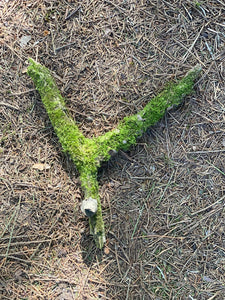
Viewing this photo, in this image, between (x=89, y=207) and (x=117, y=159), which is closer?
(x=89, y=207)

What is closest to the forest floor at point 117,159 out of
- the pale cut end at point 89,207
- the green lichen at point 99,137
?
the green lichen at point 99,137

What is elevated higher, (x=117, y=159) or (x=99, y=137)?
(x=99, y=137)

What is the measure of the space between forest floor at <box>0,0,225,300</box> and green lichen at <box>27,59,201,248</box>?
120mm

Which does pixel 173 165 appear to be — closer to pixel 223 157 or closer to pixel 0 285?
pixel 223 157

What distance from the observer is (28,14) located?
106 inches

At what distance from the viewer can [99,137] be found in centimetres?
259

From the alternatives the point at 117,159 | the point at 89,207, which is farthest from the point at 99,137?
the point at 89,207

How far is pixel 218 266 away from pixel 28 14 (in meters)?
3.58

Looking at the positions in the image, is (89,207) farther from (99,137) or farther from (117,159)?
(99,137)

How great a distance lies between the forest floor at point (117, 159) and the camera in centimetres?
255

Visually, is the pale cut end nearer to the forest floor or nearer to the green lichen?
the green lichen

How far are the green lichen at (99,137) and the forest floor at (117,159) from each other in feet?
0.39

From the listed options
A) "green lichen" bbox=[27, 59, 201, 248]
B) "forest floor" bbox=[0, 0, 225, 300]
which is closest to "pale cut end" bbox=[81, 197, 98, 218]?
"green lichen" bbox=[27, 59, 201, 248]

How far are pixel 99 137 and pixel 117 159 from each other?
0.32 m
